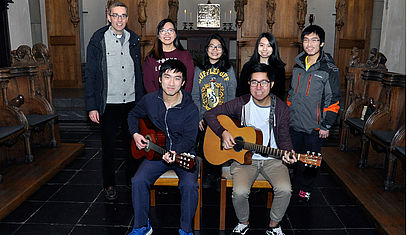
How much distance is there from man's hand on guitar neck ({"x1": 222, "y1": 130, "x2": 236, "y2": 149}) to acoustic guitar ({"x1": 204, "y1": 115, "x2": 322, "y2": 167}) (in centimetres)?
5

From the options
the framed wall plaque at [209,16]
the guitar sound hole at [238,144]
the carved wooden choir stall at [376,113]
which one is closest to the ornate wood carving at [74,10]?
the framed wall plaque at [209,16]

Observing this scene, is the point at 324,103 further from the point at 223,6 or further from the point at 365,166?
the point at 223,6

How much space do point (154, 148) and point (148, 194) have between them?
1.05 ft

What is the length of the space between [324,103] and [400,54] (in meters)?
3.04

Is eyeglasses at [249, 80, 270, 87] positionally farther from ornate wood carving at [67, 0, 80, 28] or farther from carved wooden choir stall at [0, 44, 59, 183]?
ornate wood carving at [67, 0, 80, 28]

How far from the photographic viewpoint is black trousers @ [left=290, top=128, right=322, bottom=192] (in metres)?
2.96

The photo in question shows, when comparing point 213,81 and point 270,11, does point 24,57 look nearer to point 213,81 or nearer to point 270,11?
point 213,81

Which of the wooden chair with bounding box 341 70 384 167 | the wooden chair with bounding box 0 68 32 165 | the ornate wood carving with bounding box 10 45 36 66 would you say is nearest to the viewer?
the wooden chair with bounding box 0 68 32 165

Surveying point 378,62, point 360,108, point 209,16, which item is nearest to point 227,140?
point 360,108

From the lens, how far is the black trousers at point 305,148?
2.96 metres

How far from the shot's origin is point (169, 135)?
2.62m

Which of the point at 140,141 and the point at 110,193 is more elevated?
the point at 140,141

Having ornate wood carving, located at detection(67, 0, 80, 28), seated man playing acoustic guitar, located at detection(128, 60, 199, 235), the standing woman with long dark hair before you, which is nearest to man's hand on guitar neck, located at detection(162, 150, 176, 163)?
seated man playing acoustic guitar, located at detection(128, 60, 199, 235)

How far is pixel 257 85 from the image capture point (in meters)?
2.55
